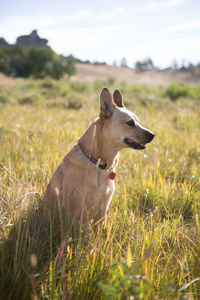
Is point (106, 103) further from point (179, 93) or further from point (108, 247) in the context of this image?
point (179, 93)

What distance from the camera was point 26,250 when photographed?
1.66m

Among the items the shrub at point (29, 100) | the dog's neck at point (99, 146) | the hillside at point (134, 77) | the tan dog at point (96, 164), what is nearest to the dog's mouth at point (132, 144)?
the tan dog at point (96, 164)

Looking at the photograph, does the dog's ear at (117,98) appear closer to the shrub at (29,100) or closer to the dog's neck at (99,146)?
the dog's neck at (99,146)

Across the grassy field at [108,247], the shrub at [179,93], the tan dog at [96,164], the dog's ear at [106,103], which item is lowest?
the grassy field at [108,247]

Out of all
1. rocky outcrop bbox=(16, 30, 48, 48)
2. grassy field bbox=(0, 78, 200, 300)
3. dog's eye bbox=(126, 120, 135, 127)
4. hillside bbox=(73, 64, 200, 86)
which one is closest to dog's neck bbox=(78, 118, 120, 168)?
dog's eye bbox=(126, 120, 135, 127)

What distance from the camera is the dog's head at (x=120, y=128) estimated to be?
2.36 metres

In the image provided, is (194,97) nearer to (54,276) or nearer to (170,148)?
(170,148)

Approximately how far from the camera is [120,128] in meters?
2.39

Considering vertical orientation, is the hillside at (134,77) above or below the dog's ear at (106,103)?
above

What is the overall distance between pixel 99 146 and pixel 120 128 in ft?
0.93

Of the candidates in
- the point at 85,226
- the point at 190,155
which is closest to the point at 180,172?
the point at 190,155

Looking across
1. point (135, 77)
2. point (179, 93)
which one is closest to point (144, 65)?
point (135, 77)

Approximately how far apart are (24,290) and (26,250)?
0.96 ft

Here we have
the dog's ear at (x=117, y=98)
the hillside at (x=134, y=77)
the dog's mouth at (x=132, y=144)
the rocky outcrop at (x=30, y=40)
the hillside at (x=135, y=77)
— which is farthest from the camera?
the hillside at (x=135, y=77)
